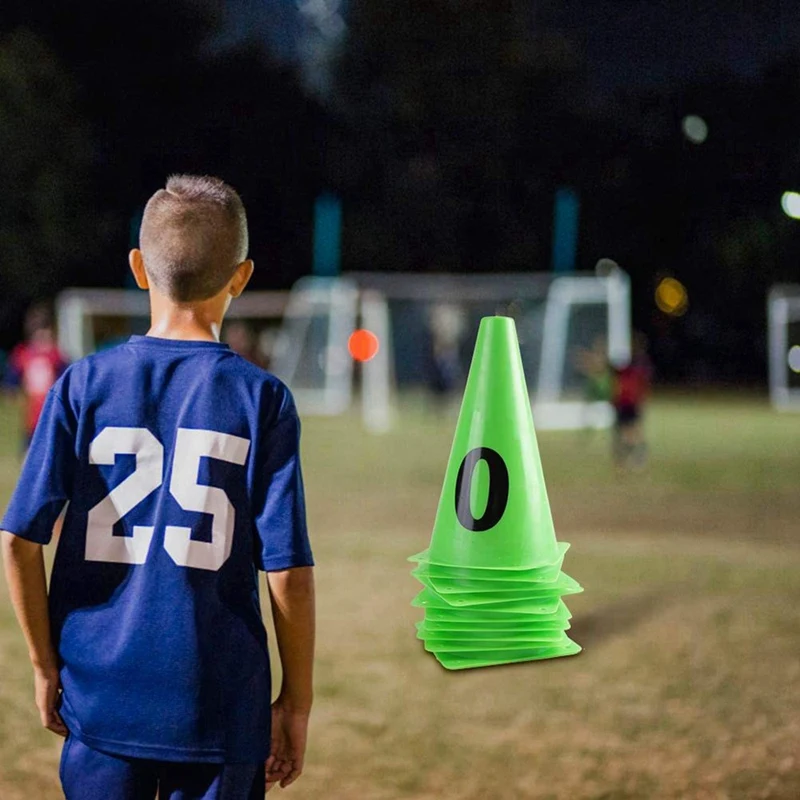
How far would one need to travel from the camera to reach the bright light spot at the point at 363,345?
2795 cm

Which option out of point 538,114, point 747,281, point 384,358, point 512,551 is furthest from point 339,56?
point 512,551

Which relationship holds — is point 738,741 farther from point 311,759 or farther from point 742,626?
point 742,626

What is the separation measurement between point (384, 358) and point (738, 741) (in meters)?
22.9

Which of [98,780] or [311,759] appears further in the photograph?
[311,759]

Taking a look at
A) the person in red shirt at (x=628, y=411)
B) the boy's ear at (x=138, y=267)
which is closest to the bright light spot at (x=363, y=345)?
the person in red shirt at (x=628, y=411)

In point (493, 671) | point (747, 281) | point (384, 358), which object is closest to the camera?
point (493, 671)

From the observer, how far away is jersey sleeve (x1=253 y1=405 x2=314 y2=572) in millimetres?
2334

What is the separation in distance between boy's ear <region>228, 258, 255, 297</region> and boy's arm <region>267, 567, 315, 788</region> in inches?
20.8

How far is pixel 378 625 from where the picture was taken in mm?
7332

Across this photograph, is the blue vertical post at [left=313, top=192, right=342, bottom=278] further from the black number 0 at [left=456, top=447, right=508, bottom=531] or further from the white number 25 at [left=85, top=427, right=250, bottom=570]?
the white number 25 at [left=85, top=427, right=250, bottom=570]

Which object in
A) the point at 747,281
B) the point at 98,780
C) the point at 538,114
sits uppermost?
the point at 538,114

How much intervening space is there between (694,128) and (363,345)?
2380 cm

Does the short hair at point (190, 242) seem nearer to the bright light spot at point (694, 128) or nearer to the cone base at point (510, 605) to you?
the cone base at point (510, 605)

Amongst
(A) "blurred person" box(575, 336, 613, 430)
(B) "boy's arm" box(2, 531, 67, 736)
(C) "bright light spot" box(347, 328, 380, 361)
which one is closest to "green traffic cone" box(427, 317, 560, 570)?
(B) "boy's arm" box(2, 531, 67, 736)
